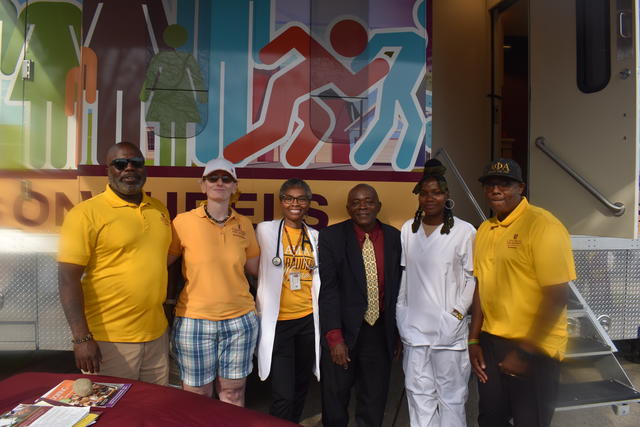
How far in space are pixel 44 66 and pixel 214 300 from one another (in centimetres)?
205

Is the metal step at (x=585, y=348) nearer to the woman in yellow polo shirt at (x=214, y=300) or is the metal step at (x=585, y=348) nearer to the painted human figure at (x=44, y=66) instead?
the woman in yellow polo shirt at (x=214, y=300)

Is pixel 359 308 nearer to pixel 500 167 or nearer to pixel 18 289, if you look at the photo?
pixel 500 167

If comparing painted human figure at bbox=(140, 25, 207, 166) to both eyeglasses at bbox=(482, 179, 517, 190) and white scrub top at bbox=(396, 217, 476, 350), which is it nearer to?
white scrub top at bbox=(396, 217, 476, 350)

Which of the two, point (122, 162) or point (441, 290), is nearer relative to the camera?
point (122, 162)

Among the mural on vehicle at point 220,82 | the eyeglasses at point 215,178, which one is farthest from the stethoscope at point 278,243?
the mural on vehicle at point 220,82

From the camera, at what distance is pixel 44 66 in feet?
10.2

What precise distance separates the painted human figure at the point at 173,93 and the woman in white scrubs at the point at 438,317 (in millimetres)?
1544

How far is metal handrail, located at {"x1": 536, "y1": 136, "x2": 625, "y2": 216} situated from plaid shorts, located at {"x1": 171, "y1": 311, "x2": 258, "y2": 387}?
2.75m

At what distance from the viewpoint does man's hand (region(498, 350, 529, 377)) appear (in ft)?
6.84

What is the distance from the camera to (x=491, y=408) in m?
2.26

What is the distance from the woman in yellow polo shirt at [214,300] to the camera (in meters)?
2.36

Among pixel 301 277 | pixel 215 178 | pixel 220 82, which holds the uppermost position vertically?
pixel 220 82

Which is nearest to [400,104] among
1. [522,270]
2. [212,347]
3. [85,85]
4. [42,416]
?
[522,270]

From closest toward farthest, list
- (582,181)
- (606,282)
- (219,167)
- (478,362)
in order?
(478,362), (219,167), (606,282), (582,181)
